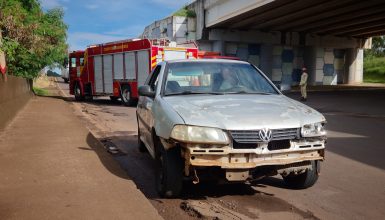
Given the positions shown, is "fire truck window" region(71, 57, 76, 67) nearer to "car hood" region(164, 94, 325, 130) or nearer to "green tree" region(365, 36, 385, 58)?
"car hood" region(164, 94, 325, 130)

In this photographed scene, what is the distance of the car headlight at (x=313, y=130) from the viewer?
16.0 ft

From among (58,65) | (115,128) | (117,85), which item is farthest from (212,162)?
(58,65)

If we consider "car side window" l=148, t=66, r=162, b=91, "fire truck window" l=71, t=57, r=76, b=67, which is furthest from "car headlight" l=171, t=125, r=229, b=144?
"fire truck window" l=71, t=57, r=76, b=67

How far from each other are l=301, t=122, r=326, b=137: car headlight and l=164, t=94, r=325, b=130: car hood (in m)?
0.05

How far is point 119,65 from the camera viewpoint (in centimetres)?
2195

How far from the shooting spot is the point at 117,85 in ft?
73.0

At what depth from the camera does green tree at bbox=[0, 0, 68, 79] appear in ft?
50.3

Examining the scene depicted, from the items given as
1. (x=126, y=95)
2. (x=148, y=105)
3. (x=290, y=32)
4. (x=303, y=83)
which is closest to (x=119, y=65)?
(x=126, y=95)

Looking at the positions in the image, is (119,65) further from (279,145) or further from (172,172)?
(279,145)

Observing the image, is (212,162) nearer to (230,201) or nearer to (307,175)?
(230,201)

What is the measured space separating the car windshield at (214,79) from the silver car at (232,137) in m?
0.05

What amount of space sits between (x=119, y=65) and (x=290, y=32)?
21554 millimetres

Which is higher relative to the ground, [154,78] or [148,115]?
[154,78]

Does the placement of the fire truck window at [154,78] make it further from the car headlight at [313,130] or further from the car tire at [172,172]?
the car headlight at [313,130]
